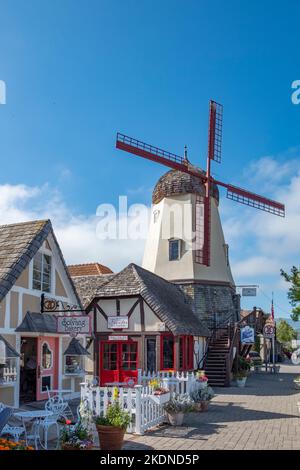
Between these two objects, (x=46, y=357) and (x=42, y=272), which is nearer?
(x=46, y=357)

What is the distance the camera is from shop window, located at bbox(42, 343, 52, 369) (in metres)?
13.2

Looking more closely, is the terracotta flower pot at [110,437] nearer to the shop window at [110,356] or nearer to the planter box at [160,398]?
the planter box at [160,398]

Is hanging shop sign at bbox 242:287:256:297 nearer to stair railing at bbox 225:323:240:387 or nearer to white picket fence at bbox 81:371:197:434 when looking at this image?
stair railing at bbox 225:323:240:387

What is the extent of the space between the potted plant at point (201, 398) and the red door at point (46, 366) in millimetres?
3820

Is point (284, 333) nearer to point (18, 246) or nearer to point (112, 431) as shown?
point (18, 246)

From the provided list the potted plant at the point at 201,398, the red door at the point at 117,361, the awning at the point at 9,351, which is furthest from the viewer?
the red door at the point at 117,361

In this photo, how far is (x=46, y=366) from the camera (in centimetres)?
1333

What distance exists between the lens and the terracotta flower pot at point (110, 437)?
27.7 feet

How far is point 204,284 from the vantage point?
2792cm

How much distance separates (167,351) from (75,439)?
12.7m

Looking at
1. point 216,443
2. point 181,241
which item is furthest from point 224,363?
point 216,443

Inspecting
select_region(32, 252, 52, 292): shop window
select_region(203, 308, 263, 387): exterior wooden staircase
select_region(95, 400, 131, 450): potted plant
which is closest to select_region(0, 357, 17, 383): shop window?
select_region(32, 252, 52, 292): shop window

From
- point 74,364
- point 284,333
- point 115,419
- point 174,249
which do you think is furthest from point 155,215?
point 284,333

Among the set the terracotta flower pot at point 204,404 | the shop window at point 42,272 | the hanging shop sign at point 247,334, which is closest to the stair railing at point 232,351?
the hanging shop sign at point 247,334
